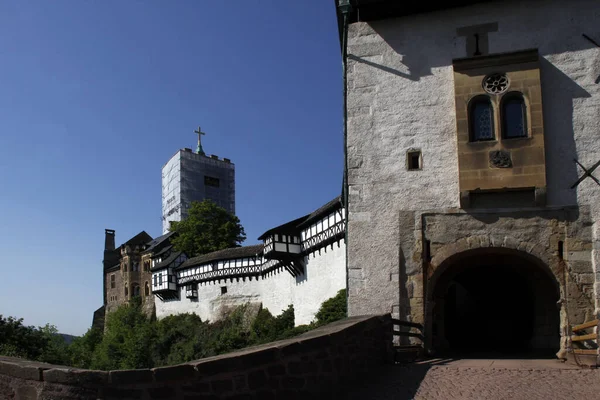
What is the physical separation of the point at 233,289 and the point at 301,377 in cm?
3792

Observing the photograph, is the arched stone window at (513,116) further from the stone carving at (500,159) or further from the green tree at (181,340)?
the green tree at (181,340)

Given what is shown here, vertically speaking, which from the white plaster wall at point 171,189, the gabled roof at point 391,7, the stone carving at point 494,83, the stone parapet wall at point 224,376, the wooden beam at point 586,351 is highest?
the white plaster wall at point 171,189

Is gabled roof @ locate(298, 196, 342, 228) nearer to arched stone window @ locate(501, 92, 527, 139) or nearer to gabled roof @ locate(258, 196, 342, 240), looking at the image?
gabled roof @ locate(258, 196, 342, 240)

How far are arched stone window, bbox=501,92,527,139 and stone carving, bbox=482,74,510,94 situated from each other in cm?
17

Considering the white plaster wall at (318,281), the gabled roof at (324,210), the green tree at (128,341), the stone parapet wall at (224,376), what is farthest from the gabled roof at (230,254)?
the stone parapet wall at (224,376)

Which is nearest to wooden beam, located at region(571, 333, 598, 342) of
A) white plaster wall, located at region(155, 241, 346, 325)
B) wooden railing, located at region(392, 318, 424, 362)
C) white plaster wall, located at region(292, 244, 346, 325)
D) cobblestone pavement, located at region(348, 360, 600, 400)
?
cobblestone pavement, located at region(348, 360, 600, 400)

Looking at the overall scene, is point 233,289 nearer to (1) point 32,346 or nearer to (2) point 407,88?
(1) point 32,346

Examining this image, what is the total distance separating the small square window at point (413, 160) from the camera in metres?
9.98

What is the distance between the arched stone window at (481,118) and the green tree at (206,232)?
4647 cm

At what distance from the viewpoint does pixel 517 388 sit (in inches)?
259

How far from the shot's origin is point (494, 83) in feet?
32.2

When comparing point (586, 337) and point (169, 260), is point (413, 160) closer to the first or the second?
point (586, 337)

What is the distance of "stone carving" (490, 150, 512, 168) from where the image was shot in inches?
374

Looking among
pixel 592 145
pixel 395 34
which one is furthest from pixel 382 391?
pixel 395 34
